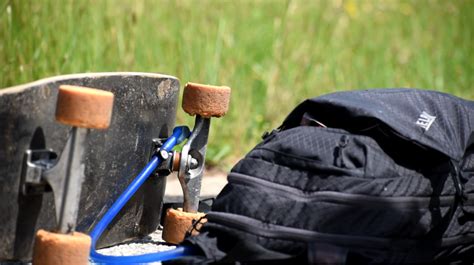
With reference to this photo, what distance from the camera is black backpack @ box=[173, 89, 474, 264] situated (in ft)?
6.89

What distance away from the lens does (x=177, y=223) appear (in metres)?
2.52

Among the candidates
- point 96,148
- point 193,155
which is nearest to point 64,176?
point 96,148

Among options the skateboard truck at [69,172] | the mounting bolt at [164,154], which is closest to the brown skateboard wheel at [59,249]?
the skateboard truck at [69,172]

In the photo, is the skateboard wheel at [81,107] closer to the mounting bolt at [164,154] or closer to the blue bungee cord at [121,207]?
the blue bungee cord at [121,207]

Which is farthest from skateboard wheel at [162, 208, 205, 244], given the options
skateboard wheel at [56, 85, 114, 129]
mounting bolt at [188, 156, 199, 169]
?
skateboard wheel at [56, 85, 114, 129]

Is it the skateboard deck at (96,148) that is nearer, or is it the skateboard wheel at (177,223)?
the skateboard deck at (96,148)

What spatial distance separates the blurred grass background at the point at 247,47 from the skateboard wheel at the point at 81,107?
1.67m

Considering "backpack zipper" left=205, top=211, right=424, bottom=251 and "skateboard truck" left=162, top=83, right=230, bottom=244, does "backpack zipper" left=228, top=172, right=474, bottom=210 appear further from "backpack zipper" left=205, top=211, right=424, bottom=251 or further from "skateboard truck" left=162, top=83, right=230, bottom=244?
"skateboard truck" left=162, top=83, right=230, bottom=244

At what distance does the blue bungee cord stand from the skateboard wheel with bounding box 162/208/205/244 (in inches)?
6.6

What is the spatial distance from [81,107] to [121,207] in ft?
1.63

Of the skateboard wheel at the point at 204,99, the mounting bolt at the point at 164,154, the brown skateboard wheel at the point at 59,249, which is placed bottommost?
the brown skateboard wheel at the point at 59,249

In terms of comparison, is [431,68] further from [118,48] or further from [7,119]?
[7,119]

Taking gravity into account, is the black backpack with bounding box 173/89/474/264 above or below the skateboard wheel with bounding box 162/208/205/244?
above

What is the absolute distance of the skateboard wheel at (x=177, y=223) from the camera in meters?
2.51
